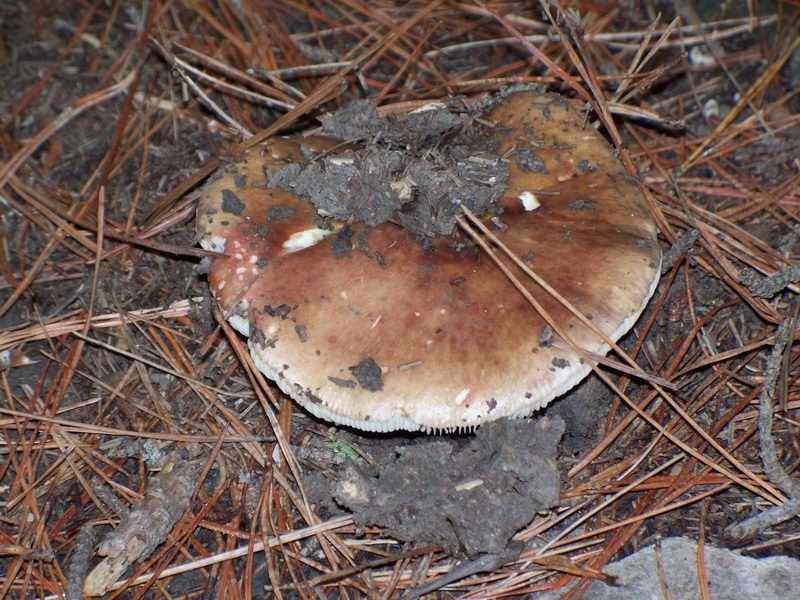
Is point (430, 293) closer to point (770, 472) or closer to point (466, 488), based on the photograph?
point (466, 488)

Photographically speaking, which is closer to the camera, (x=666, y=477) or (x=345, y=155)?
(x=666, y=477)

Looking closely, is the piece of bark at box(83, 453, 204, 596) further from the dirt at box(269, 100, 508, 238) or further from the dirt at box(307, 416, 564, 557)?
the dirt at box(269, 100, 508, 238)

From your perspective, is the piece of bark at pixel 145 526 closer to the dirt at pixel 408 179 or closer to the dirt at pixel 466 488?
the dirt at pixel 466 488

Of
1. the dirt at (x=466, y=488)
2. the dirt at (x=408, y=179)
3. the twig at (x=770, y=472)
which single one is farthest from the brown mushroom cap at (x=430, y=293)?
the twig at (x=770, y=472)

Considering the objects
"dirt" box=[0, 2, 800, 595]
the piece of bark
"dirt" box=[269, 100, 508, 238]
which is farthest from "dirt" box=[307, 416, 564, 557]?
"dirt" box=[269, 100, 508, 238]

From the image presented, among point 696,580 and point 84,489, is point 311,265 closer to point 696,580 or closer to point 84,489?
point 84,489

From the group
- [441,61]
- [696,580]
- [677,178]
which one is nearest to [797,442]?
[696,580]

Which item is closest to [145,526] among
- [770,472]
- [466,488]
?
[466,488]
